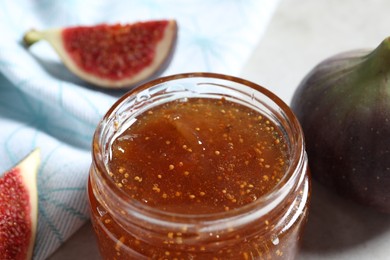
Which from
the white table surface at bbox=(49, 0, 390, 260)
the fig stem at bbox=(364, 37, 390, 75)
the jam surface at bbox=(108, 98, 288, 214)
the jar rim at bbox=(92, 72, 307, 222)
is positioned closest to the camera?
the jar rim at bbox=(92, 72, 307, 222)

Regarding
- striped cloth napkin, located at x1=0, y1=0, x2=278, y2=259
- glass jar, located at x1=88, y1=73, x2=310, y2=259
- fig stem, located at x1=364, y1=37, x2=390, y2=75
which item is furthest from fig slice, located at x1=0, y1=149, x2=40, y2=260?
fig stem, located at x1=364, y1=37, x2=390, y2=75

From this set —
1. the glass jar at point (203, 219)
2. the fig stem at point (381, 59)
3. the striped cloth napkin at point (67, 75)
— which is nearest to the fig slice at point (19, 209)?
the striped cloth napkin at point (67, 75)

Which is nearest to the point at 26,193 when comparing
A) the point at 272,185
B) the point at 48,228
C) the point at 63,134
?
the point at 48,228

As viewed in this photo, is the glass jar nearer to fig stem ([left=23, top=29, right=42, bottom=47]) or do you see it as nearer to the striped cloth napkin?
the striped cloth napkin

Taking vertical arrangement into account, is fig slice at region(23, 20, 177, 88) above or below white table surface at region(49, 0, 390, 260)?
above

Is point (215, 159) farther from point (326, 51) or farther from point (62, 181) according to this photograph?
point (326, 51)

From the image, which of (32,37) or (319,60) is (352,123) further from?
(32,37)
